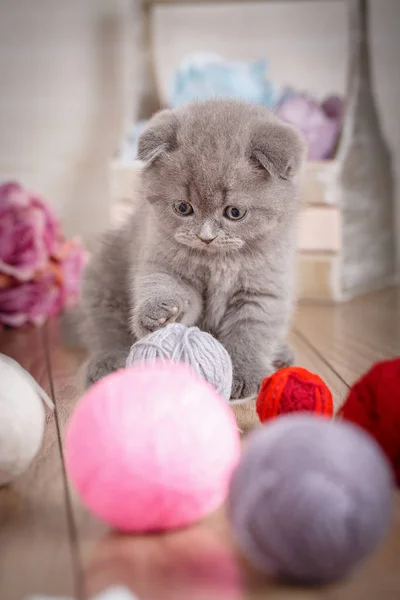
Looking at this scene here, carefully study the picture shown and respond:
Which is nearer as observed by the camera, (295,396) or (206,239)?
(295,396)

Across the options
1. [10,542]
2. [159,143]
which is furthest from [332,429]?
[159,143]

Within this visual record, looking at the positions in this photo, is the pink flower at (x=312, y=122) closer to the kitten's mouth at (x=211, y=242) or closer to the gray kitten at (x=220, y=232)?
the gray kitten at (x=220, y=232)

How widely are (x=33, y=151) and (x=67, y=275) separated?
71 cm

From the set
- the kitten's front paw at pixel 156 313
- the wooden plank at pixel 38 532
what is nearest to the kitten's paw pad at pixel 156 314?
the kitten's front paw at pixel 156 313

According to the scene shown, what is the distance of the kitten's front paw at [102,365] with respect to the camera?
1.32m

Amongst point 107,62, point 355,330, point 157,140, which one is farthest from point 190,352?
point 107,62

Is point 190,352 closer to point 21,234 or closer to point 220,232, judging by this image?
point 220,232

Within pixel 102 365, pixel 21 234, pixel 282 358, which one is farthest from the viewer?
pixel 21 234

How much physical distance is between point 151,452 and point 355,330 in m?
1.14

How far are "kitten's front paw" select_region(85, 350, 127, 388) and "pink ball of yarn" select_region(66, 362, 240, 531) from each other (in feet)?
1.76

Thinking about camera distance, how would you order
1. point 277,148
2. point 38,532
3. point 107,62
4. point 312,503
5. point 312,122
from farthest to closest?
point 107,62, point 312,122, point 277,148, point 38,532, point 312,503

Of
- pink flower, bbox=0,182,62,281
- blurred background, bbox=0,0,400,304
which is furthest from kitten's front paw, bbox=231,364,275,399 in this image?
blurred background, bbox=0,0,400,304

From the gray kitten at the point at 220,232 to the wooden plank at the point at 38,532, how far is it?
318 mm

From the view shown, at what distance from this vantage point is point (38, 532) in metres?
0.80
